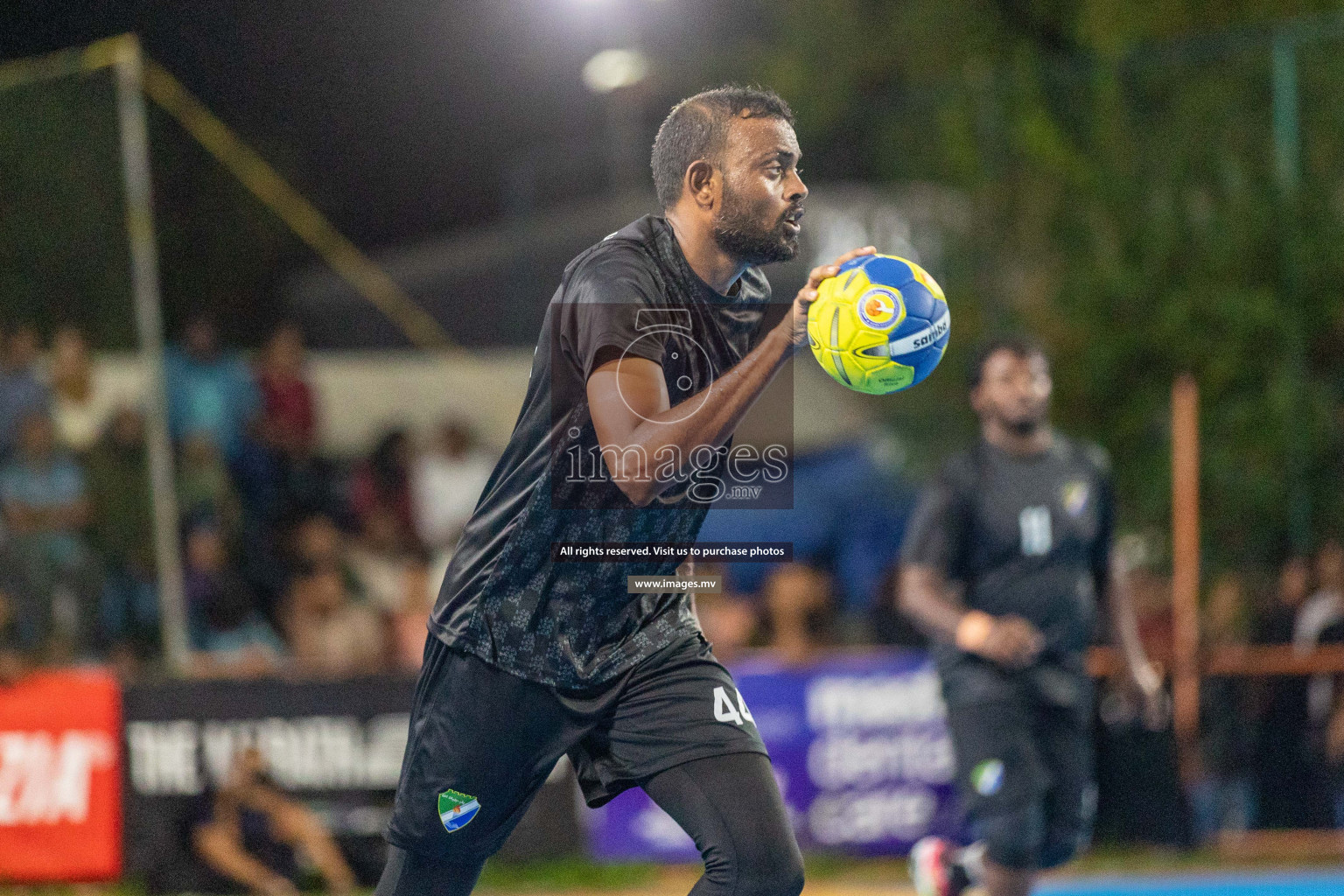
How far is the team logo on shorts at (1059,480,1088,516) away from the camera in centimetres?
616

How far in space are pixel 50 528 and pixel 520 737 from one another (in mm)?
5455

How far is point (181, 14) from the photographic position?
861 centimetres

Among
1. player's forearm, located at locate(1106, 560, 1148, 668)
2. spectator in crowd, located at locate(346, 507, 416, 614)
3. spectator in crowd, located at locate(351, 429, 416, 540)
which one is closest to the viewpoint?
player's forearm, located at locate(1106, 560, 1148, 668)

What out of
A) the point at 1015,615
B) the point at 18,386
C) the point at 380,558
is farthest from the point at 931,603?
the point at 380,558

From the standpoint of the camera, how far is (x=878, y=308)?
338 centimetres

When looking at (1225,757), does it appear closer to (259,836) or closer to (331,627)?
(331,627)

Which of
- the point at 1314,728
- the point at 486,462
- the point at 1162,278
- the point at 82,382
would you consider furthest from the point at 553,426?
the point at 1162,278

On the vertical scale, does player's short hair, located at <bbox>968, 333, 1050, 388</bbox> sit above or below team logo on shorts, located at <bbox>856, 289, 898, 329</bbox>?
above

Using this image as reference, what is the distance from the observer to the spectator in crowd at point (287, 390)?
10.7 m

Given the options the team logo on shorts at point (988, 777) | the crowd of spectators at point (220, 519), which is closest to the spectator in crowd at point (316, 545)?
the crowd of spectators at point (220, 519)

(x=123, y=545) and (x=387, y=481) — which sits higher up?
(x=387, y=481)

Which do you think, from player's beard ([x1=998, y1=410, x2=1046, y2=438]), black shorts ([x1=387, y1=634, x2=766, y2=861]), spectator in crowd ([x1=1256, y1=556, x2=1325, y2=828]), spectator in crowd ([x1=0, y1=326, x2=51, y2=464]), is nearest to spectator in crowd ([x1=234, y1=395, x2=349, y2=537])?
spectator in crowd ([x1=0, y1=326, x2=51, y2=464])

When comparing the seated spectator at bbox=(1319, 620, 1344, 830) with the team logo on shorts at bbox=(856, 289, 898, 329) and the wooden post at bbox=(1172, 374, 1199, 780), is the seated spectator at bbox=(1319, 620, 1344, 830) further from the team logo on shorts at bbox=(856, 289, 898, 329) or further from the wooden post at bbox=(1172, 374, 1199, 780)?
the team logo on shorts at bbox=(856, 289, 898, 329)

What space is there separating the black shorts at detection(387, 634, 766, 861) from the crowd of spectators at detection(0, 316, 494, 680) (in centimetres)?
483
